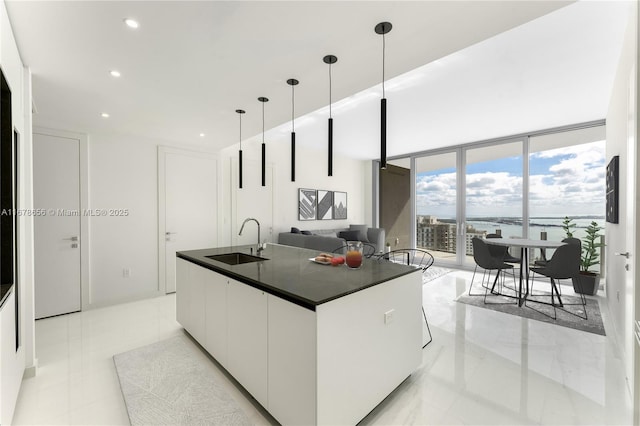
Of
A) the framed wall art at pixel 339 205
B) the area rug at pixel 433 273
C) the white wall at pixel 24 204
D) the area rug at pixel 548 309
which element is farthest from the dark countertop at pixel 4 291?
the framed wall art at pixel 339 205

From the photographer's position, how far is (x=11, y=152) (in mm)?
1841

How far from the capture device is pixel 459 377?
2.17 m

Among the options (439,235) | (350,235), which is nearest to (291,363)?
(350,235)

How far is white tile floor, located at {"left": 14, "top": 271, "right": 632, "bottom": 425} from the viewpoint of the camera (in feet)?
5.88

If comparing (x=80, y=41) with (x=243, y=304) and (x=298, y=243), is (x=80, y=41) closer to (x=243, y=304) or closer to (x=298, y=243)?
(x=243, y=304)

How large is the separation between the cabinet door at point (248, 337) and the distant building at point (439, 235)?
559 centimetres

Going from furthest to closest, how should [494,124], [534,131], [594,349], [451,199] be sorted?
[451,199] < [534,131] < [494,124] < [594,349]

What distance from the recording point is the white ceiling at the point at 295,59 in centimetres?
168

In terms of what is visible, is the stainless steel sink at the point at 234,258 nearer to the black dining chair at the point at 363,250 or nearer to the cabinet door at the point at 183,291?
the cabinet door at the point at 183,291

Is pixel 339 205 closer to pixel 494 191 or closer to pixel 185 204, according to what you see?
pixel 494 191

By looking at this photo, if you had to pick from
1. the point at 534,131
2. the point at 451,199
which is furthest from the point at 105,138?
the point at 534,131

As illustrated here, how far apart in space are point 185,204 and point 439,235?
5475 mm

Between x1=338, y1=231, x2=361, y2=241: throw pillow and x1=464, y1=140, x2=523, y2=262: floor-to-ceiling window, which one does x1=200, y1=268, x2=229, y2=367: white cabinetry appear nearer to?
x1=338, y1=231, x2=361, y2=241: throw pillow

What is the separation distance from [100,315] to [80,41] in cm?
321
